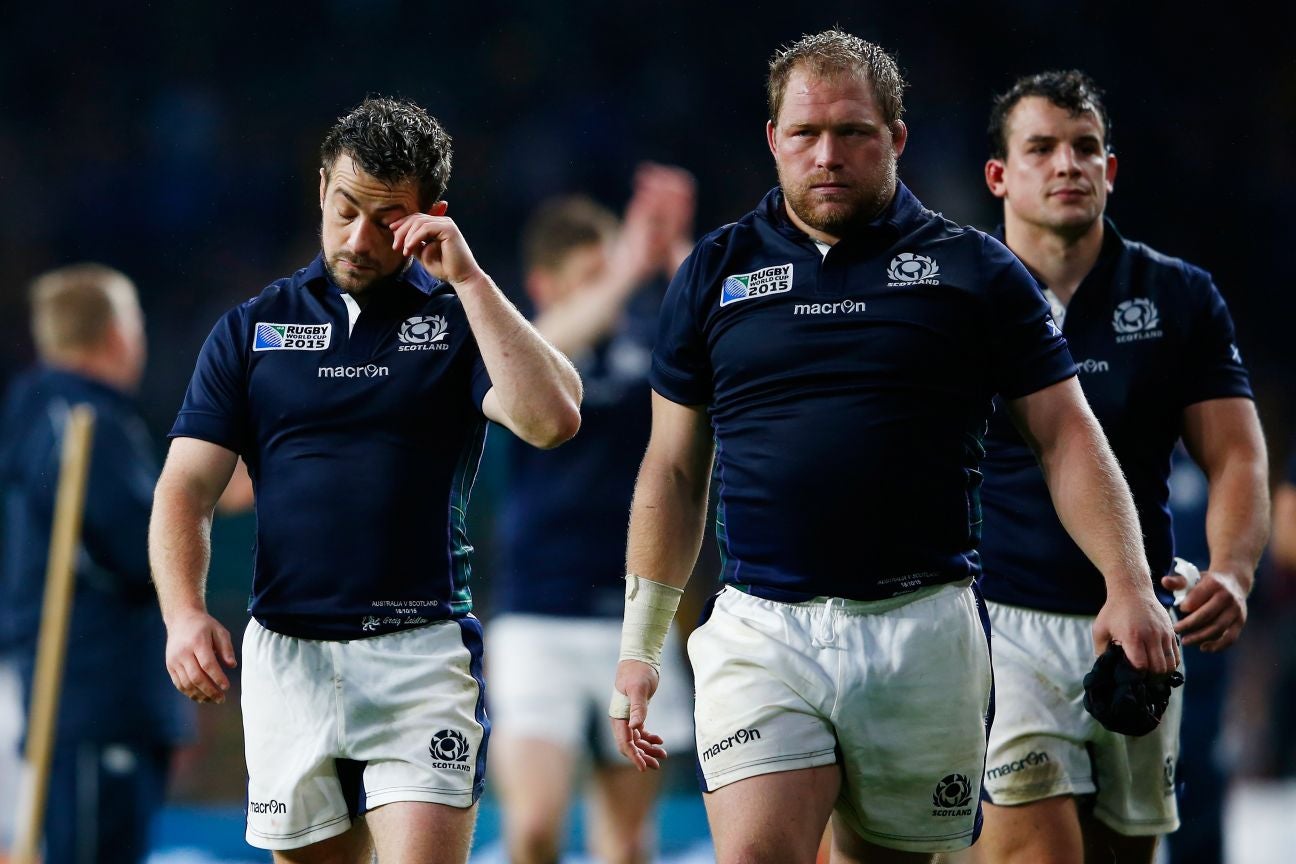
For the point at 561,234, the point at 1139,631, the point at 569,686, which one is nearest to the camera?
the point at 1139,631

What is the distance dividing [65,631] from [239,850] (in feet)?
9.56

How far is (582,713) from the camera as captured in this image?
21.9 ft

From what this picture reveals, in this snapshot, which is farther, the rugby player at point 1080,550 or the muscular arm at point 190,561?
the rugby player at point 1080,550

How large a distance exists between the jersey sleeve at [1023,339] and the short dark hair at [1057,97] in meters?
1.24

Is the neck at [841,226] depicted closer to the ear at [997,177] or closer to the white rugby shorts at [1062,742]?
the ear at [997,177]

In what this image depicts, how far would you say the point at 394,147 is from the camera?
3926 millimetres

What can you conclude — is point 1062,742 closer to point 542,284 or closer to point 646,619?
point 646,619

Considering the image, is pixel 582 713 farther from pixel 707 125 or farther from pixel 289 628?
pixel 707 125

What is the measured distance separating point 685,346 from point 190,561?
1.27m

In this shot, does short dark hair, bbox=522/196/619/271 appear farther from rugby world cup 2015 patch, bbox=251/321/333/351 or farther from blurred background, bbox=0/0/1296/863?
blurred background, bbox=0/0/1296/863

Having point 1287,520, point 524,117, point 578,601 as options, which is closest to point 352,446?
point 578,601

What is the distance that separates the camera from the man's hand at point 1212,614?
14.0 feet

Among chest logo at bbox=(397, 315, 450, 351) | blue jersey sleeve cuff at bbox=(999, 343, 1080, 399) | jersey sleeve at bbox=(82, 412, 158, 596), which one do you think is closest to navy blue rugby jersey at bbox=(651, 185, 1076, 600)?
blue jersey sleeve cuff at bbox=(999, 343, 1080, 399)

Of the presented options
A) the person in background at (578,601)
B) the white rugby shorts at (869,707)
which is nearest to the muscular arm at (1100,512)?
the white rugby shorts at (869,707)
